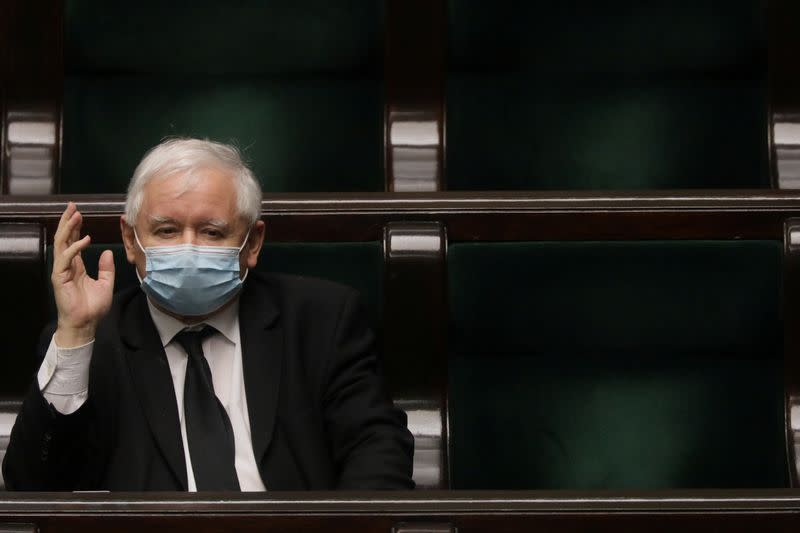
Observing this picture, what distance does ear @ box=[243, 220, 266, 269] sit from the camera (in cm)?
58

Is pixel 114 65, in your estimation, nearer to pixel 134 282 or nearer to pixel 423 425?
pixel 134 282

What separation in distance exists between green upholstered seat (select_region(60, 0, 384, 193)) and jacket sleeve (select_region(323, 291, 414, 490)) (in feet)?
0.53

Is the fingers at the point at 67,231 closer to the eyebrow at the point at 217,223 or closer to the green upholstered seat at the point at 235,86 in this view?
the eyebrow at the point at 217,223

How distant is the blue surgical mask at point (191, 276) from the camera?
1.80 ft

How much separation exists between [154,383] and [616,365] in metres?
0.21

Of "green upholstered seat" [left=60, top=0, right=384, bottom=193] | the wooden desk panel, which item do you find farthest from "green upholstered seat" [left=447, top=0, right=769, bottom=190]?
the wooden desk panel

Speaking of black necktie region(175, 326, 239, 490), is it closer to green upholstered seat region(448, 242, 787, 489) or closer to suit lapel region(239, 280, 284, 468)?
suit lapel region(239, 280, 284, 468)

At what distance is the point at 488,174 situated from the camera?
73 cm

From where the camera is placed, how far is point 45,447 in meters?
0.53

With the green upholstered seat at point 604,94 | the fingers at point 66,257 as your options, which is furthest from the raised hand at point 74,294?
the green upholstered seat at point 604,94

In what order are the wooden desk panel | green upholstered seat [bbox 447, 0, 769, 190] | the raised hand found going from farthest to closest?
1. green upholstered seat [bbox 447, 0, 769, 190]
2. the raised hand
3. the wooden desk panel

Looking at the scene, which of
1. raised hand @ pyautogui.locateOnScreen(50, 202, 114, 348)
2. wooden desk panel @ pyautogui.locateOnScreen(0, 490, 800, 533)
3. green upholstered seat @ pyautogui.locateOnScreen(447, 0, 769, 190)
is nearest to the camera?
wooden desk panel @ pyautogui.locateOnScreen(0, 490, 800, 533)

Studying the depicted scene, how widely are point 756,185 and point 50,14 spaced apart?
1.22ft
